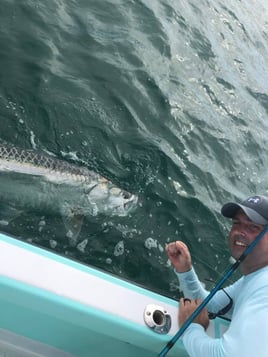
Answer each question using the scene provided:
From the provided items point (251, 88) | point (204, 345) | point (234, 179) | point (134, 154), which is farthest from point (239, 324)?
point (251, 88)

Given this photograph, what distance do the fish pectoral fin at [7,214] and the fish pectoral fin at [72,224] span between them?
0.53m

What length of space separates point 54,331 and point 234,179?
534 centimetres

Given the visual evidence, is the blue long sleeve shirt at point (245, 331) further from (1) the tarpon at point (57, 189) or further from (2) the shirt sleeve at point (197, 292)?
(1) the tarpon at point (57, 189)

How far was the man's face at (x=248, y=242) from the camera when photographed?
3.01 m

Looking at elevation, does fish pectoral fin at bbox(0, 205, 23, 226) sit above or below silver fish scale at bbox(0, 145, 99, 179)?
below

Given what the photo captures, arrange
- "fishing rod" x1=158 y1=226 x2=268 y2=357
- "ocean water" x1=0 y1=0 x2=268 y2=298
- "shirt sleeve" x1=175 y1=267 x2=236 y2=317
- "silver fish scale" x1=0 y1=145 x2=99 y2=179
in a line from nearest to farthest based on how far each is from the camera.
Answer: "fishing rod" x1=158 y1=226 x2=268 y2=357
"shirt sleeve" x1=175 y1=267 x2=236 y2=317
"silver fish scale" x1=0 y1=145 x2=99 y2=179
"ocean water" x1=0 y1=0 x2=268 y2=298

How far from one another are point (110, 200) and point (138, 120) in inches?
81.7

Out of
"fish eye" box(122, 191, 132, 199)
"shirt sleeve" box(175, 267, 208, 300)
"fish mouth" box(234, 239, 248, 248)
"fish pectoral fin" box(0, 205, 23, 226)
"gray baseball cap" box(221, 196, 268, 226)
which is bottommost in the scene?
"fish pectoral fin" box(0, 205, 23, 226)

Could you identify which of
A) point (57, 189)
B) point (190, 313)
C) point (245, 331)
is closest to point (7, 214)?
point (57, 189)

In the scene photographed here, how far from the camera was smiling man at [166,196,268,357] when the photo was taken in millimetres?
2430

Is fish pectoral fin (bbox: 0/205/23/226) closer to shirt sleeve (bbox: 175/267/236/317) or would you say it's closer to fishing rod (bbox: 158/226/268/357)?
shirt sleeve (bbox: 175/267/236/317)

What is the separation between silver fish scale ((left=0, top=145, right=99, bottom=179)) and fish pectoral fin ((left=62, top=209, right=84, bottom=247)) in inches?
20.3

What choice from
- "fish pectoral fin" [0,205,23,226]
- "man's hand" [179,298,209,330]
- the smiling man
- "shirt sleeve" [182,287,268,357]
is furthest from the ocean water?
"shirt sleeve" [182,287,268,357]

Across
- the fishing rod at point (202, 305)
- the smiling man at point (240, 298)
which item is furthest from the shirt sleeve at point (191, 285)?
the fishing rod at point (202, 305)
